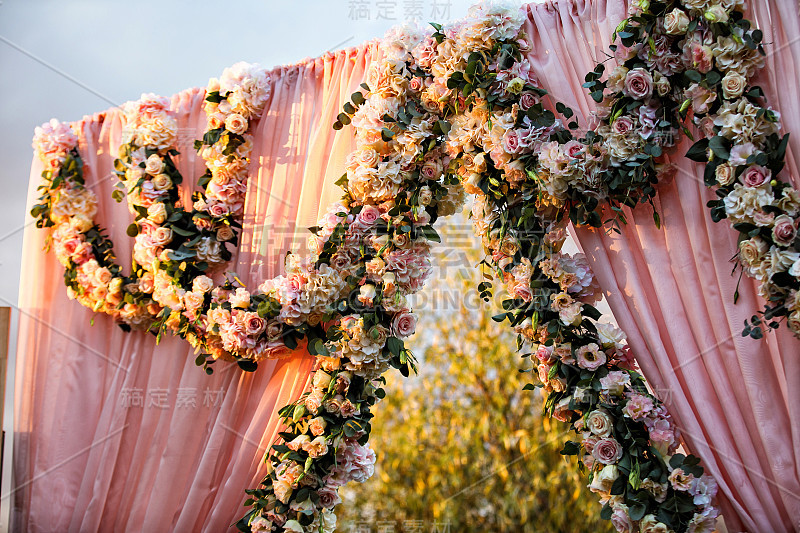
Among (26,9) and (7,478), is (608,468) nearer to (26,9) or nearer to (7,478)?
(7,478)

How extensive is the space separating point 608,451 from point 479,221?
22.8 inches

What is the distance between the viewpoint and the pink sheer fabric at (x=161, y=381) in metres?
1.78

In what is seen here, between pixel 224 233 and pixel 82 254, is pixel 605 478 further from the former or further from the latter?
pixel 82 254

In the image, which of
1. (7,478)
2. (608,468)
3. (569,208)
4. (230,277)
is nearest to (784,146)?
(569,208)

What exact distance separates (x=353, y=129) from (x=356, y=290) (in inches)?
17.7

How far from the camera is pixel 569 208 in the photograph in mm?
1448

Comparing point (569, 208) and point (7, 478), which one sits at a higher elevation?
point (569, 208)

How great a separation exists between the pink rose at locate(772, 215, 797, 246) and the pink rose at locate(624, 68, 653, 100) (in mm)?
350

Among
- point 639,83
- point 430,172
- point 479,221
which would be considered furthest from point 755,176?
point 430,172

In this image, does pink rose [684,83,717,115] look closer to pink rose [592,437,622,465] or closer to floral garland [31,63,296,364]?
pink rose [592,437,622,465]

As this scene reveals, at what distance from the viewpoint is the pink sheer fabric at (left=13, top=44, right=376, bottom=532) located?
5.82ft

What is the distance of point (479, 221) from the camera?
1.54 m

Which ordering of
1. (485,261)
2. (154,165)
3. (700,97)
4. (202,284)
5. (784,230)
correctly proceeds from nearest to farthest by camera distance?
(784,230) → (700,97) → (485,261) → (202,284) → (154,165)

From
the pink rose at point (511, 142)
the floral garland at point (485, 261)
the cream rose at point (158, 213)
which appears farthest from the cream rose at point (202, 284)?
the pink rose at point (511, 142)
